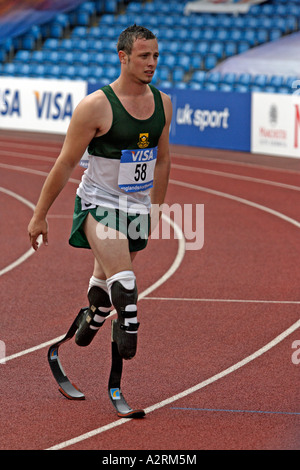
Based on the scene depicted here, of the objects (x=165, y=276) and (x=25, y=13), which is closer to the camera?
(x=165, y=276)

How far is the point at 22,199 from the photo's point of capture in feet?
42.2

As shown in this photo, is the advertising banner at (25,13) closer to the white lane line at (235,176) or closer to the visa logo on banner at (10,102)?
the visa logo on banner at (10,102)

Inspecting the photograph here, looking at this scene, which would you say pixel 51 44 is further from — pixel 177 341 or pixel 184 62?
pixel 177 341

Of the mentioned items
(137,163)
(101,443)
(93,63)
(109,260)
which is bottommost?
(101,443)

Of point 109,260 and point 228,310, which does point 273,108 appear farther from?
point 109,260

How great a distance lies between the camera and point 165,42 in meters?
23.1

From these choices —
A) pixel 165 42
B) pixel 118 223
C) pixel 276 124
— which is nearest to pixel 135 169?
pixel 118 223

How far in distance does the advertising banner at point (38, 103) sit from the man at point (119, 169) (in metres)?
15.6

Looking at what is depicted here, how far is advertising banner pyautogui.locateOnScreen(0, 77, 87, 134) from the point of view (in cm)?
2033

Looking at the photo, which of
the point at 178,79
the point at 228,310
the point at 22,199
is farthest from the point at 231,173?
the point at 228,310

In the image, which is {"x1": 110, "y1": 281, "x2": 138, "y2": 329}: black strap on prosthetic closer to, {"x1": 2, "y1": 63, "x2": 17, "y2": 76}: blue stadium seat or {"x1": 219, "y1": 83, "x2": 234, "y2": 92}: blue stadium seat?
{"x1": 219, "y1": 83, "x2": 234, "y2": 92}: blue stadium seat

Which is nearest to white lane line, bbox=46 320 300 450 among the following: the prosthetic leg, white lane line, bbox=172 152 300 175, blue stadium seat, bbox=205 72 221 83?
the prosthetic leg

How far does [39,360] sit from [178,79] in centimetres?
1658

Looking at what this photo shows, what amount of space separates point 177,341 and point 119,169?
208 cm
